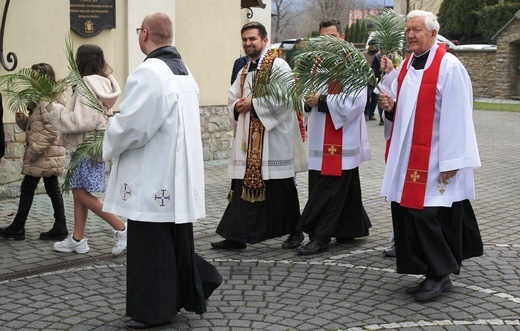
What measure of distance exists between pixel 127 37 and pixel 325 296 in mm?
7037

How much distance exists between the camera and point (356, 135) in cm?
779

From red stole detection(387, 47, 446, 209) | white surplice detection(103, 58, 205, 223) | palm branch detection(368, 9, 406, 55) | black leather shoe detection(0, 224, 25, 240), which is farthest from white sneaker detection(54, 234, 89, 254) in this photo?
palm branch detection(368, 9, 406, 55)

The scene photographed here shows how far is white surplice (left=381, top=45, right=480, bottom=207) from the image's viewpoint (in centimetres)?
612

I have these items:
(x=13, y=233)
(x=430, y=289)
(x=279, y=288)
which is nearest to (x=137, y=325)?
(x=279, y=288)

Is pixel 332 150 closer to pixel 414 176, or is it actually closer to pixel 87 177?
pixel 414 176

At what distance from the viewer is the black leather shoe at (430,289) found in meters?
6.14

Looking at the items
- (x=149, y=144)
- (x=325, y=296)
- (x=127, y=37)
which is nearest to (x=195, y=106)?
(x=149, y=144)

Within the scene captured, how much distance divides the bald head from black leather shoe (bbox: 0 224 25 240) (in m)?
A: 3.26

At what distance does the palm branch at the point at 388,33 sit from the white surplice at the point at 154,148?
191cm

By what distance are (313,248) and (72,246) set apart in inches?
81.1

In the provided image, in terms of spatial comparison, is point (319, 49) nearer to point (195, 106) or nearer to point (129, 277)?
point (195, 106)

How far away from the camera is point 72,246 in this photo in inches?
299

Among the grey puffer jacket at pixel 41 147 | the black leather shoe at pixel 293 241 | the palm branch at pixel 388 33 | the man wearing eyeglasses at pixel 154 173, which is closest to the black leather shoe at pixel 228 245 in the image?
the black leather shoe at pixel 293 241

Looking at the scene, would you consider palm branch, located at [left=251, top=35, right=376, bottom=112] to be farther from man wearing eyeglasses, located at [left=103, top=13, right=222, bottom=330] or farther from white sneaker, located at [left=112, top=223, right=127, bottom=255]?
white sneaker, located at [left=112, top=223, right=127, bottom=255]
